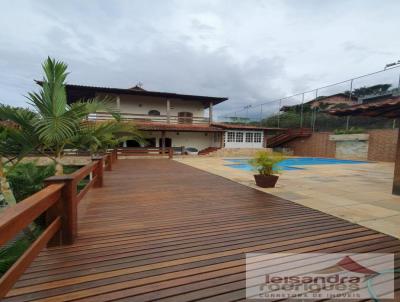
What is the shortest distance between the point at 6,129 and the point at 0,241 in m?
3.05

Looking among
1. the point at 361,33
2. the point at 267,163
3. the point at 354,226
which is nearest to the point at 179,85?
the point at 361,33

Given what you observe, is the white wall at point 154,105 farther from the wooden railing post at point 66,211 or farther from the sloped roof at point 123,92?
the wooden railing post at point 66,211

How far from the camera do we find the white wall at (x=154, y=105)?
20469 mm

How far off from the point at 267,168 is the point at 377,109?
2.74m

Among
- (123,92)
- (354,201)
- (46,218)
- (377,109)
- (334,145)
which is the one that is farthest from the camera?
(334,145)

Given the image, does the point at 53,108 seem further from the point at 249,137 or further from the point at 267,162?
the point at 249,137

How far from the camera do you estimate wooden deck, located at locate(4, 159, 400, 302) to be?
1.80 m

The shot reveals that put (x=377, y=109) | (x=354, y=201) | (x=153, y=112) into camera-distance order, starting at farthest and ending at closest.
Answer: (x=153, y=112)
(x=377, y=109)
(x=354, y=201)

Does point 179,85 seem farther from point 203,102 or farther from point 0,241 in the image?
point 0,241

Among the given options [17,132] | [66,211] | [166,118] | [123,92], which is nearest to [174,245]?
[66,211]

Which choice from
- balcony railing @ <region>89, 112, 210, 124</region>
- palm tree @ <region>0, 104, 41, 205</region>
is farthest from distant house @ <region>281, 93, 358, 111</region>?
palm tree @ <region>0, 104, 41, 205</region>

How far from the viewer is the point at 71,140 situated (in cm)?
393

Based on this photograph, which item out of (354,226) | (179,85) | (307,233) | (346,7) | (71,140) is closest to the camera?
(307,233)

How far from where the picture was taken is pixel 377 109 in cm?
518
